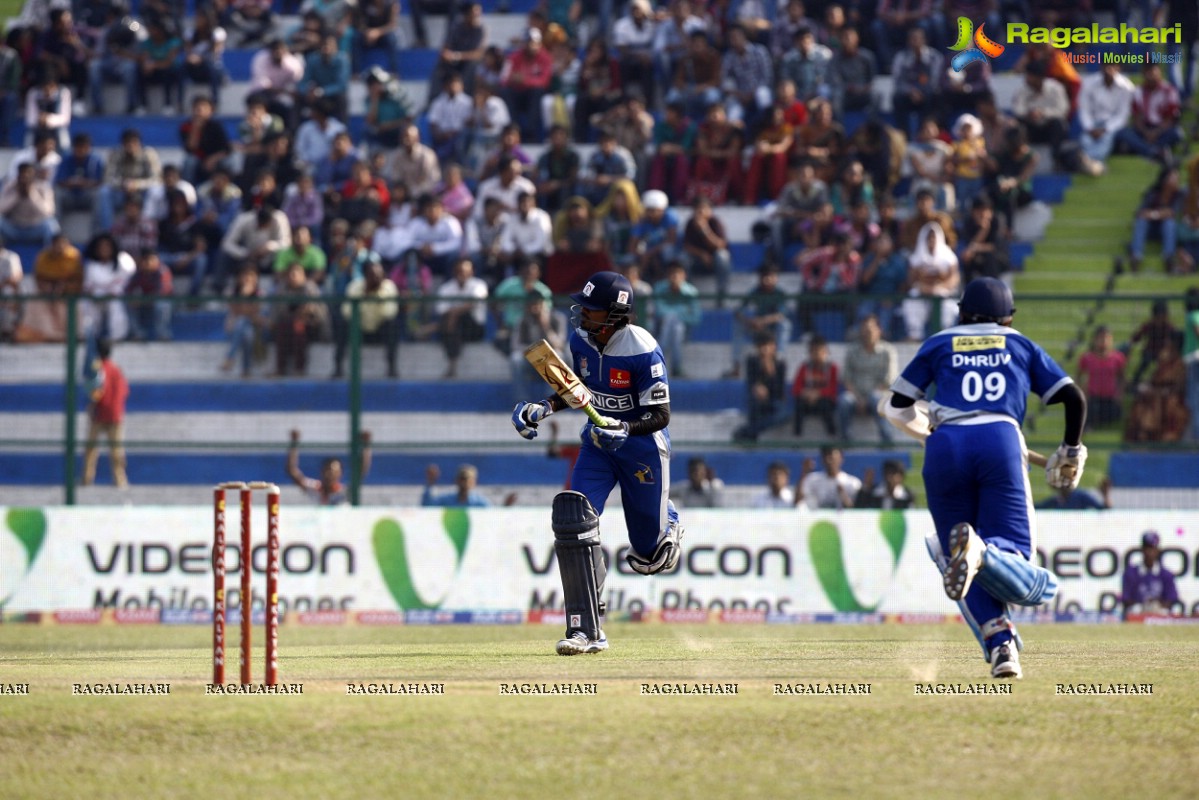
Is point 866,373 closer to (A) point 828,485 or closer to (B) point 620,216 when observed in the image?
(A) point 828,485

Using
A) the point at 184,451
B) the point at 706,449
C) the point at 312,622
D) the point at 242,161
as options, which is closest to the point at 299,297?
the point at 184,451

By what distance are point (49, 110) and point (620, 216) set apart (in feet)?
31.3

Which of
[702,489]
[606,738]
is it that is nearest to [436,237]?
[702,489]

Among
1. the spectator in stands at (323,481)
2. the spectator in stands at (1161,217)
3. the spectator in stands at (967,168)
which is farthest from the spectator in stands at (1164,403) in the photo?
the spectator in stands at (323,481)

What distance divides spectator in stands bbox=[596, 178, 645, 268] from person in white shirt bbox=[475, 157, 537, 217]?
1.10 metres

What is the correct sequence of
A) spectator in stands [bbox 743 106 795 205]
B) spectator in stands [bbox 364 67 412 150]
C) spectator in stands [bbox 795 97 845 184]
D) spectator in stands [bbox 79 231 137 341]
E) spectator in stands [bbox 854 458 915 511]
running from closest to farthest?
1. spectator in stands [bbox 854 458 915 511]
2. spectator in stands [bbox 79 231 137 341]
3. spectator in stands [bbox 795 97 845 184]
4. spectator in stands [bbox 743 106 795 205]
5. spectator in stands [bbox 364 67 412 150]

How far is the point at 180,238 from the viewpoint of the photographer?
24.3m

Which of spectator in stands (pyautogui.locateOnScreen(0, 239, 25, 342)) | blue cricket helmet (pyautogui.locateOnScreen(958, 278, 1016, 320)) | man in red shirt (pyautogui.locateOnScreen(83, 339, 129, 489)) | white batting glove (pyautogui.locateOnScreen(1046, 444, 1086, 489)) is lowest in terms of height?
man in red shirt (pyautogui.locateOnScreen(83, 339, 129, 489))

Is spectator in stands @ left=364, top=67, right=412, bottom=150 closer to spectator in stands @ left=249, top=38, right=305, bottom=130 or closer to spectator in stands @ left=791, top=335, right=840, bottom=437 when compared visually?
spectator in stands @ left=249, top=38, right=305, bottom=130

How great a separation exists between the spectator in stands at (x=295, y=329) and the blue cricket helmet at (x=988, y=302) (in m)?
10.6

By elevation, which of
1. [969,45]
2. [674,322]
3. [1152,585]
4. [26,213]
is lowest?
[1152,585]

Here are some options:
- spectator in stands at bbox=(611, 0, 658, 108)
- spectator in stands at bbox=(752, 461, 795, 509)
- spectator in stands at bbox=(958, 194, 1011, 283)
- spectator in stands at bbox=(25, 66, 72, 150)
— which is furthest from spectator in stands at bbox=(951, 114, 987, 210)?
spectator in stands at bbox=(25, 66, 72, 150)

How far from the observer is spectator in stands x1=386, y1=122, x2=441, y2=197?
80.6 ft

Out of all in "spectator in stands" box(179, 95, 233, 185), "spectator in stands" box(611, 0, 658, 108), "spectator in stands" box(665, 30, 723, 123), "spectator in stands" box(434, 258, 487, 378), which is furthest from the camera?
"spectator in stands" box(611, 0, 658, 108)
